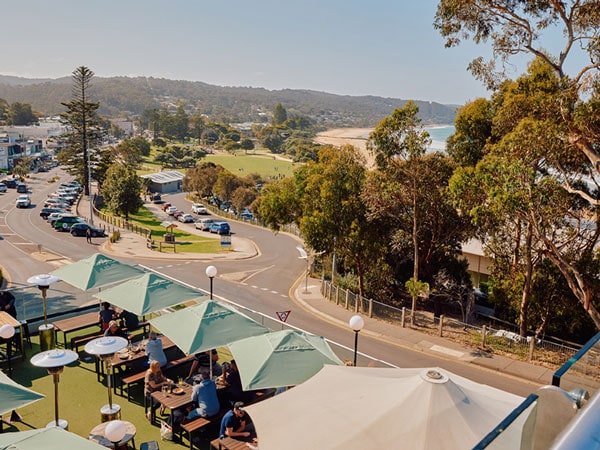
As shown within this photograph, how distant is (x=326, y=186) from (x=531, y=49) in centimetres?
970

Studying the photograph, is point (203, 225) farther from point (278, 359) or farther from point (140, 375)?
point (278, 359)

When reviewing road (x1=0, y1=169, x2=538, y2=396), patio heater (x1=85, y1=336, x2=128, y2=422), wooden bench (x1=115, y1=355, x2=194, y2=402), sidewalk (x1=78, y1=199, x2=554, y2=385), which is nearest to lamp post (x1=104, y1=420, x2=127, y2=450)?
patio heater (x1=85, y1=336, x2=128, y2=422)

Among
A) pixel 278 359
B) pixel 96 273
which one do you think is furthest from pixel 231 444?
pixel 96 273

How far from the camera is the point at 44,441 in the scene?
21.5ft

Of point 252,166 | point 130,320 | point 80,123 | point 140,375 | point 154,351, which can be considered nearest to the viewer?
point 140,375

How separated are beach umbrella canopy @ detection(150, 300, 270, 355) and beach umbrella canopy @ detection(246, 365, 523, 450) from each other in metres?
3.54

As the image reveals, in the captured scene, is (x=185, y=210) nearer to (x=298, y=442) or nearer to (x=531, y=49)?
(x=531, y=49)

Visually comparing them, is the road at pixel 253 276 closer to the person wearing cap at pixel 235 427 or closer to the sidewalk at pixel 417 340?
the sidewalk at pixel 417 340

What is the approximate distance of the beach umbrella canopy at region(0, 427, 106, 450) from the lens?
251 inches

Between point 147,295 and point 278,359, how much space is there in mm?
4998

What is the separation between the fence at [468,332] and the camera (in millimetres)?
18016

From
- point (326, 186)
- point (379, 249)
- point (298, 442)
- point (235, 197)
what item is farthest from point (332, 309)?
point (235, 197)

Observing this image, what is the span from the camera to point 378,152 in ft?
69.6

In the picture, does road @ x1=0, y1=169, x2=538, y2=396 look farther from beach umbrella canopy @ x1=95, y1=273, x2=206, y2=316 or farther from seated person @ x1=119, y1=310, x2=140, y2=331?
beach umbrella canopy @ x1=95, y1=273, x2=206, y2=316
